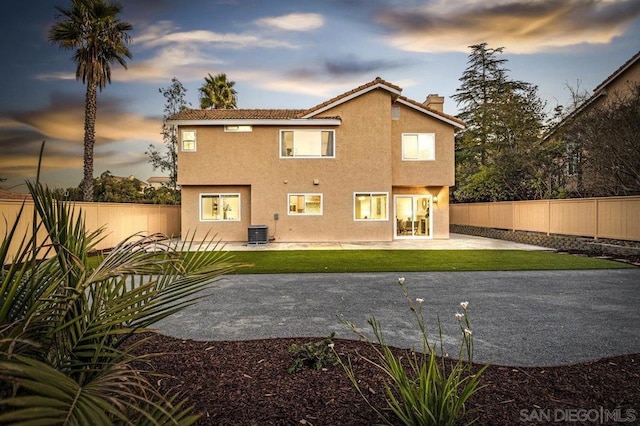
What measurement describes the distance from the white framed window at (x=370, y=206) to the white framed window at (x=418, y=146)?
105 inches

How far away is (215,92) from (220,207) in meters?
13.2

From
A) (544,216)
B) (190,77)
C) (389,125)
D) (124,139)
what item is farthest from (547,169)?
(124,139)

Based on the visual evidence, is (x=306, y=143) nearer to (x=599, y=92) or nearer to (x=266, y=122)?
(x=266, y=122)

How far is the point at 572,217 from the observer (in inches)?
543

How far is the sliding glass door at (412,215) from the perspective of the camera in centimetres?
1883

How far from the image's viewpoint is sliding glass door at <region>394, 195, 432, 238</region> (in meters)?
18.8

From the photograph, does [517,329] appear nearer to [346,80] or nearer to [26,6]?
[26,6]

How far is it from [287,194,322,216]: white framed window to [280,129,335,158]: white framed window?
2.07 m

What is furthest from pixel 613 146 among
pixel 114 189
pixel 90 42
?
pixel 114 189

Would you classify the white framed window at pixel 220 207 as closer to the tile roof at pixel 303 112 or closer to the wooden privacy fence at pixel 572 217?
the tile roof at pixel 303 112

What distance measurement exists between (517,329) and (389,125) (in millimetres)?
14185

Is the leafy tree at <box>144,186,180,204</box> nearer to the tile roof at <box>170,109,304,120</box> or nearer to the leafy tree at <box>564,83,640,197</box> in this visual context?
the tile roof at <box>170,109,304,120</box>

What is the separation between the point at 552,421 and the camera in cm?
238

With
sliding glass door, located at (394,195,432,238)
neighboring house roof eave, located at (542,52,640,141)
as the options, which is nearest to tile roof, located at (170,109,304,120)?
sliding glass door, located at (394,195,432,238)
